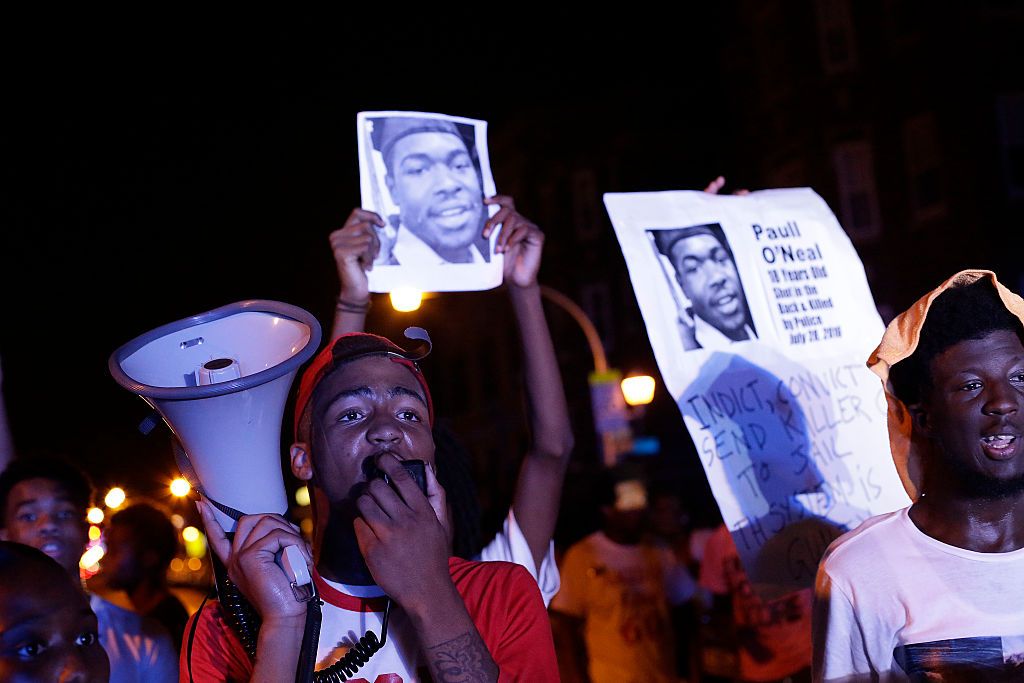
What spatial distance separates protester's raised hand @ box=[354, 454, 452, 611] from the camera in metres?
2.10

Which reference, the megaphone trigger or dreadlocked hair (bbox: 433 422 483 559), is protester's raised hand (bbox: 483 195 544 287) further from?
the megaphone trigger

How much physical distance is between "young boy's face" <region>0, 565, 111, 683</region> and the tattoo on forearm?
76 centimetres

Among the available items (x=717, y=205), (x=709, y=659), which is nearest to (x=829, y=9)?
(x=709, y=659)

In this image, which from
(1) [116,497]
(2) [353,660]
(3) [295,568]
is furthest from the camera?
(1) [116,497]

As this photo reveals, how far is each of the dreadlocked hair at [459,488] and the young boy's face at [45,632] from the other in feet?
4.13

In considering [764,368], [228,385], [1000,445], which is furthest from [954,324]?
[228,385]

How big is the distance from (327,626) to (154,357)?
734 mm

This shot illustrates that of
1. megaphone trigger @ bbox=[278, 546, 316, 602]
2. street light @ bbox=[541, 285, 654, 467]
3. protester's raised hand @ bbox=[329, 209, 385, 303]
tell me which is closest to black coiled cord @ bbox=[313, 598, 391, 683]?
megaphone trigger @ bbox=[278, 546, 316, 602]

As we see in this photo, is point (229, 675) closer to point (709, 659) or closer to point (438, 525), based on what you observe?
point (438, 525)

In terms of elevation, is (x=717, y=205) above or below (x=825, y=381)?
above

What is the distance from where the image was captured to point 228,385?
224 cm

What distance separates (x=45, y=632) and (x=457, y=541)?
139 cm

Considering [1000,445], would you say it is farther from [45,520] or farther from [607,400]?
[607,400]

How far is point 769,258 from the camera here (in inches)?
152
